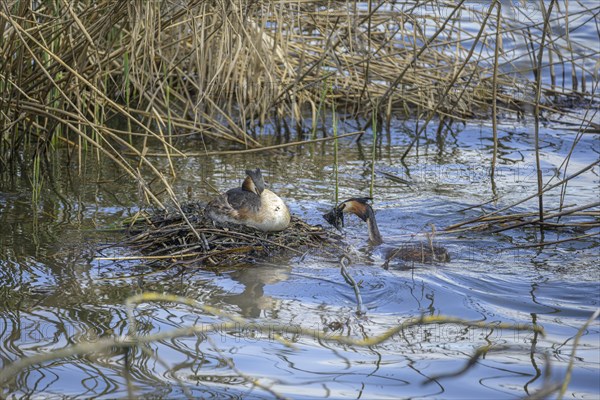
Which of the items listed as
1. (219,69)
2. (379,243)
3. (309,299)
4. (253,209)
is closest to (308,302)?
(309,299)

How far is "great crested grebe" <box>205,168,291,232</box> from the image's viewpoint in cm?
546

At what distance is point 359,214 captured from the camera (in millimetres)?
5898

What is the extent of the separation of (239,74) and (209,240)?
3.25 m

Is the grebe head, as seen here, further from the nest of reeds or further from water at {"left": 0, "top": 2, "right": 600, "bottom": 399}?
the nest of reeds

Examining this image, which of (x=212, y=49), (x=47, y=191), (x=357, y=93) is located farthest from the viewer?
(x=357, y=93)

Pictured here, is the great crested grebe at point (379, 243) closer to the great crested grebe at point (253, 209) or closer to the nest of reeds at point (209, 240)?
the nest of reeds at point (209, 240)

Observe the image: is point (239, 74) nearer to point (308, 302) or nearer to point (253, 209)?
point (253, 209)

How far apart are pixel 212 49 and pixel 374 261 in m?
3.10

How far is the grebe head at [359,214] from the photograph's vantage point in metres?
5.79

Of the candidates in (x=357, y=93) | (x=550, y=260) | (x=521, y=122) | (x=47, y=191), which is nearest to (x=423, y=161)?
(x=357, y=93)

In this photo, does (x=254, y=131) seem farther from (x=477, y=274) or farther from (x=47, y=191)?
(x=477, y=274)

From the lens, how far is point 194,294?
4.73 metres

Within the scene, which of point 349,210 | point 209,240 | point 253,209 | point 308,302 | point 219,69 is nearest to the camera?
point 308,302

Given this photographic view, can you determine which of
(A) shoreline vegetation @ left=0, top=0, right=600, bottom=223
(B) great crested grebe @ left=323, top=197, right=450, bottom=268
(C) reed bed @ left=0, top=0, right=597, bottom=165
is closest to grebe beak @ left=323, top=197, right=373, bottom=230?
(B) great crested grebe @ left=323, top=197, right=450, bottom=268
